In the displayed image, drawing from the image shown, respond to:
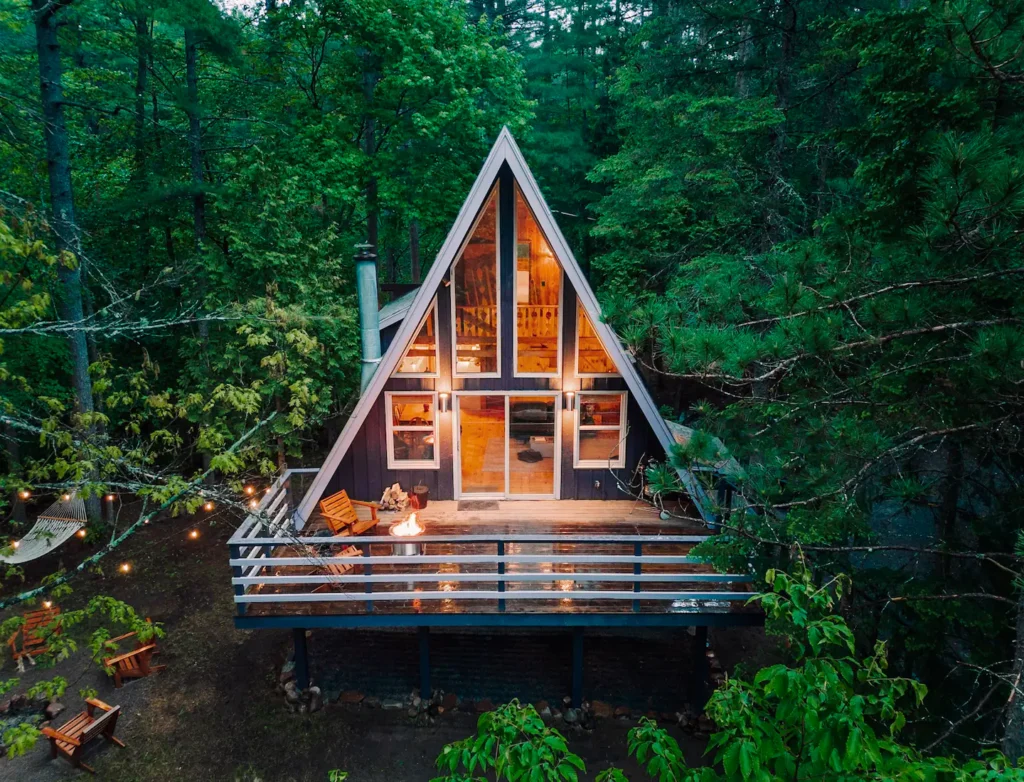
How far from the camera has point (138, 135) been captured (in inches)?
499

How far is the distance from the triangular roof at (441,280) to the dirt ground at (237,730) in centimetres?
251

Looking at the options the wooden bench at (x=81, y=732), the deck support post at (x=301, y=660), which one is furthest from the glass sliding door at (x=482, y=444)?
the wooden bench at (x=81, y=732)

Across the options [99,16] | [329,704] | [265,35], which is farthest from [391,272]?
[329,704]

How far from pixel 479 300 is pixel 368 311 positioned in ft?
5.91

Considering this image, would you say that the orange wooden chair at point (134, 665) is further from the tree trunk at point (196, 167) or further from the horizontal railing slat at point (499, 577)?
the tree trunk at point (196, 167)

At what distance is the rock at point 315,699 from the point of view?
7863mm

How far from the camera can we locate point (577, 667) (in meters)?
7.84

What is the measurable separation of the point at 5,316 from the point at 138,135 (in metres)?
10.3

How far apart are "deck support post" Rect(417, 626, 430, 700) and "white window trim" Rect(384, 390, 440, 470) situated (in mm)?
2771

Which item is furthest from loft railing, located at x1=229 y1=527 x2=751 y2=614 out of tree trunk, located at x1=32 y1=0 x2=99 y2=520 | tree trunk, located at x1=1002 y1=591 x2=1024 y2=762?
tree trunk, located at x1=32 y1=0 x2=99 y2=520

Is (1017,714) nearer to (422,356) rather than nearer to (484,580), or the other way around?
(484,580)

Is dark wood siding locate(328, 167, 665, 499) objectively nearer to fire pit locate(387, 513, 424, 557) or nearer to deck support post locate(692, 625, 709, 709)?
A: fire pit locate(387, 513, 424, 557)

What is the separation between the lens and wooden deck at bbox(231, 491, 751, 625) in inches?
277

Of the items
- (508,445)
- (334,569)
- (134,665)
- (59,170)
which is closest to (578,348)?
(508,445)
